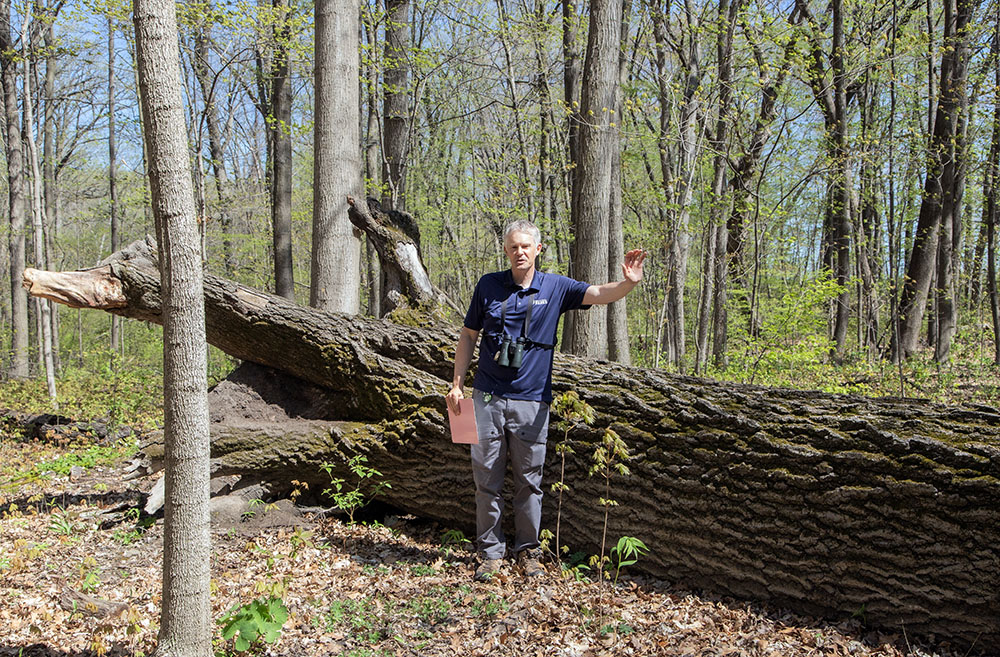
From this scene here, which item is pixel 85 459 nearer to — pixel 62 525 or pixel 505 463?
pixel 62 525

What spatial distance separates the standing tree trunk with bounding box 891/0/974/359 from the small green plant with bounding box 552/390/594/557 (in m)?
10.3

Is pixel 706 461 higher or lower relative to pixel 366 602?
higher

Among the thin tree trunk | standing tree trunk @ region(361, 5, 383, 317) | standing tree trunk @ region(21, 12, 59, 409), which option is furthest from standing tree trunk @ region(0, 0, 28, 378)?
standing tree trunk @ region(361, 5, 383, 317)

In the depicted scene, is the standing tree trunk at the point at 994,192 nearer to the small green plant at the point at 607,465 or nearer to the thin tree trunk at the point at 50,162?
the small green plant at the point at 607,465

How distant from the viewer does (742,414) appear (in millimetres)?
3693

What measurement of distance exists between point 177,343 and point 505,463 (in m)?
2.23

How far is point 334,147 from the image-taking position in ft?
21.9

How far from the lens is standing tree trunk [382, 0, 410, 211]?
1026 centimetres

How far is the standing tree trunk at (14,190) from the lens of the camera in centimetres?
1328

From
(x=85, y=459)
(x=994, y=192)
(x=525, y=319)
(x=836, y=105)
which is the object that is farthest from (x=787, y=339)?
(x=994, y=192)

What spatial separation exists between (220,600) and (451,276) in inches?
793

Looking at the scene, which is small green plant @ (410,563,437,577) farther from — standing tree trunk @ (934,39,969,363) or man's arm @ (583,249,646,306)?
→ standing tree trunk @ (934,39,969,363)

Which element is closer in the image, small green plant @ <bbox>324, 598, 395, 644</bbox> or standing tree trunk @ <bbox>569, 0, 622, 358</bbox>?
small green plant @ <bbox>324, 598, 395, 644</bbox>

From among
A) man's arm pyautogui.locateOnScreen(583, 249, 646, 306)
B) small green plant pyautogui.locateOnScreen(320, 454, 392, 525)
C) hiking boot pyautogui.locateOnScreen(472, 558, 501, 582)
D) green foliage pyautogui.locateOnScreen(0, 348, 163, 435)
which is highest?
man's arm pyautogui.locateOnScreen(583, 249, 646, 306)
